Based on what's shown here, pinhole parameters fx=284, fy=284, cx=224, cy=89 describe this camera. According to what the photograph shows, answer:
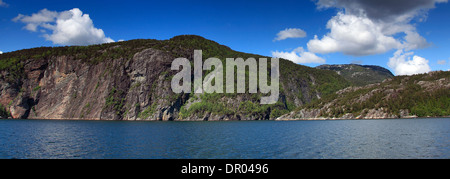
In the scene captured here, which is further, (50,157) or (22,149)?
(22,149)

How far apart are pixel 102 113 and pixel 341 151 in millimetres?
187788
